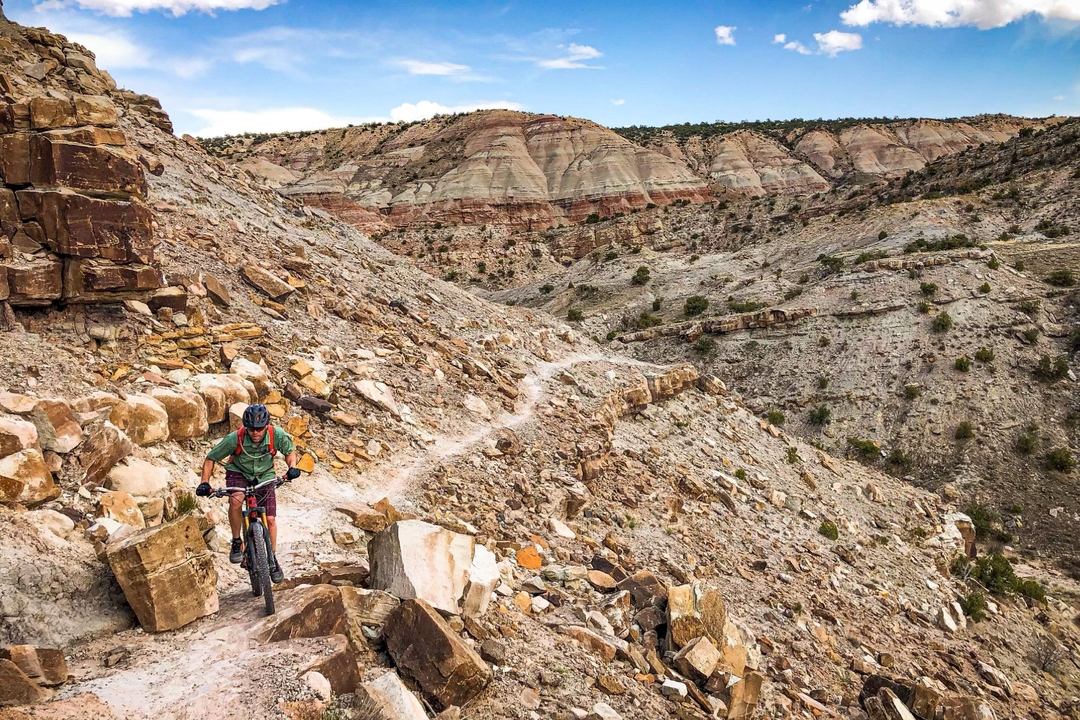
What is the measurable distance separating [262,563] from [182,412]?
415 cm

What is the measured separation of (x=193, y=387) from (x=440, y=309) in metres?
11.9

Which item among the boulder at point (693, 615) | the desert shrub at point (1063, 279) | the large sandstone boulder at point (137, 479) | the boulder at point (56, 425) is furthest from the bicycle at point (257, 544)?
the desert shrub at point (1063, 279)

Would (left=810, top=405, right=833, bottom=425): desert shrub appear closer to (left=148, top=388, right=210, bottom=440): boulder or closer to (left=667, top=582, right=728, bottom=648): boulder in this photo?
(left=667, top=582, right=728, bottom=648): boulder

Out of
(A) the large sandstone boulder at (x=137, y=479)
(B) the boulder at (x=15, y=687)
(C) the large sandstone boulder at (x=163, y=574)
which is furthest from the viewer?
(A) the large sandstone boulder at (x=137, y=479)

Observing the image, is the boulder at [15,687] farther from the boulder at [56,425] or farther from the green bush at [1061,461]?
the green bush at [1061,461]

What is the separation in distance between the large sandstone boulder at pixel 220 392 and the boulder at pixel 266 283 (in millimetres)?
4871

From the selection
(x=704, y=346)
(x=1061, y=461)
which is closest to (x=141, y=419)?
(x=1061, y=461)

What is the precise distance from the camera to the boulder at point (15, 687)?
153 inches

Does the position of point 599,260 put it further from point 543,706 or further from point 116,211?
point 543,706

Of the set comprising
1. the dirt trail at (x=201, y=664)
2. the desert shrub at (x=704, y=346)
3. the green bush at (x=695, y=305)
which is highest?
the dirt trail at (x=201, y=664)

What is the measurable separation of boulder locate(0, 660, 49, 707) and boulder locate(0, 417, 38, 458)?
9.07 feet

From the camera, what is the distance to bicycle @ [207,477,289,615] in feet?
17.8

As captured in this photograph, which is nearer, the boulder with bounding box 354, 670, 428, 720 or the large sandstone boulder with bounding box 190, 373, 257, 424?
the boulder with bounding box 354, 670, 428, 720

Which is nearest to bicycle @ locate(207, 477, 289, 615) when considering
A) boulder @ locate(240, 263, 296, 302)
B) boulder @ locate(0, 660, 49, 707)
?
boulder @ locate(0, 660, 49, 707)
